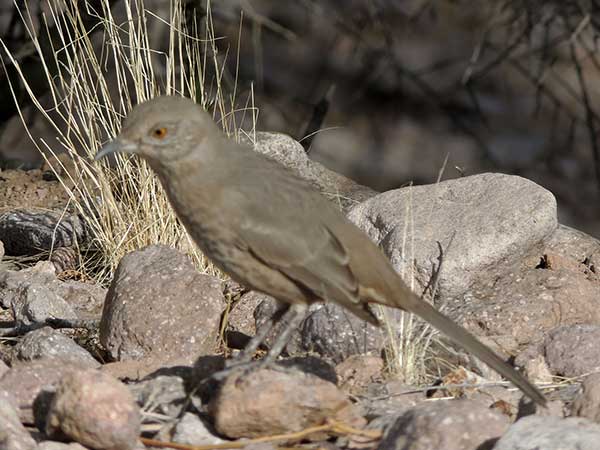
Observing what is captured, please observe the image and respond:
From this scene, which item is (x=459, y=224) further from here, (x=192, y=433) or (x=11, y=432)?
(x=11, y=432)

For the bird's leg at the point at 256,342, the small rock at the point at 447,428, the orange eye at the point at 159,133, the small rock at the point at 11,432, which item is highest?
the orange eye at the point at 159,133

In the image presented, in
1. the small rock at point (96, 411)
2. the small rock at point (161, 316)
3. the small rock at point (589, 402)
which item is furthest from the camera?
the small rock at point (161, 316)

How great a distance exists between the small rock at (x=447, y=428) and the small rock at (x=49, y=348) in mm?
1620

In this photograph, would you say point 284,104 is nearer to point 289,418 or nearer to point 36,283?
point 36,283

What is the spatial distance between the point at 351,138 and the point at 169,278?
7.55 m

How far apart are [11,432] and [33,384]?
1.49ft

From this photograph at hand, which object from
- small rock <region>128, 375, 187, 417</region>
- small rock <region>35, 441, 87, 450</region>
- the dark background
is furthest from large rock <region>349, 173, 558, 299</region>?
the dark background

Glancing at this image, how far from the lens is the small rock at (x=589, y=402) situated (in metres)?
4.87

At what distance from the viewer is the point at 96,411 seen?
14.7ft

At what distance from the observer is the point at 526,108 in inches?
551

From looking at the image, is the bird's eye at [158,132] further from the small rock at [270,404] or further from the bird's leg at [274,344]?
the small rock at [270,404]

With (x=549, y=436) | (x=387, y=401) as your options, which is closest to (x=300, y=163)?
(x=387, y=401)

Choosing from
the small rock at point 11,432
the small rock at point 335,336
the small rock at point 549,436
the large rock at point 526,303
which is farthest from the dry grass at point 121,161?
the small rock at point 549,436

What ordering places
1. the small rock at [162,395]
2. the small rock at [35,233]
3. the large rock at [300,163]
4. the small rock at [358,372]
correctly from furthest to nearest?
the large rock at [300,163] < the small rock at [35,233] < the small rock at [358,372] < the small rock at [162,395]
